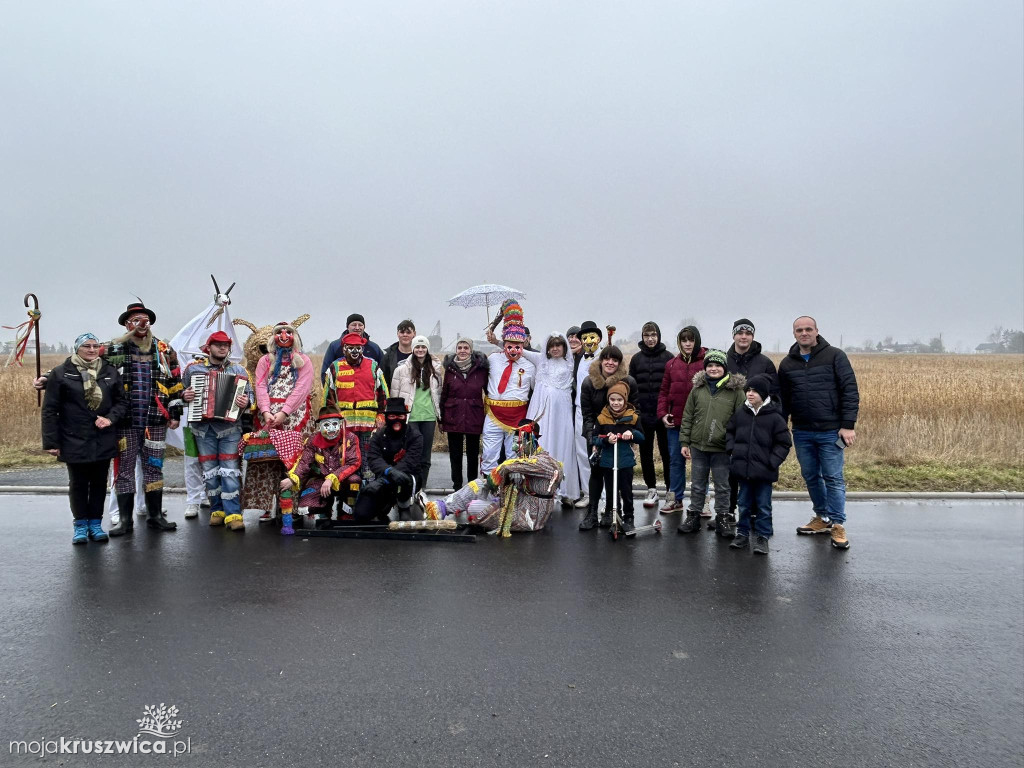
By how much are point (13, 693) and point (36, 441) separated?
11.9m

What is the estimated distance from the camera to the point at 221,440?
680cm

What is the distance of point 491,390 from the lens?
7.89 meters

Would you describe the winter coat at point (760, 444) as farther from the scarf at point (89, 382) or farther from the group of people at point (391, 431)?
the scarf at point (89, 382)

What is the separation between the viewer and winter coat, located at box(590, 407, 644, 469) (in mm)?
6664

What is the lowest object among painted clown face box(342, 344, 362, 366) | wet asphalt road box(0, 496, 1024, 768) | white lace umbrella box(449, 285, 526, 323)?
wet asphalt road box(0, 496, 1024, 768)

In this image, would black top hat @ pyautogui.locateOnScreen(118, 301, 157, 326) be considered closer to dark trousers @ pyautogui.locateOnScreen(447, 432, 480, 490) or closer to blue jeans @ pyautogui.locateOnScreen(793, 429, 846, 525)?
dark trousers @ pyautogui.locateOnScreen(447, 432, 480, 490)

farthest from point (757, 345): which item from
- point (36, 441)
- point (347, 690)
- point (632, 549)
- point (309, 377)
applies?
point (36, 441)

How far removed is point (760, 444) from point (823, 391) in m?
0.93

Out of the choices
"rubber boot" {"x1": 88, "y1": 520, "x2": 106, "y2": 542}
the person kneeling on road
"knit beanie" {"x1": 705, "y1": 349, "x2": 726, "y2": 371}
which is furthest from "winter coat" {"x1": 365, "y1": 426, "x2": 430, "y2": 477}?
"knit beanie" {"x1": 705, "y1": 349, "x2": 726, "y2": 371}

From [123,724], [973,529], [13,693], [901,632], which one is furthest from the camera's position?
[973,529]

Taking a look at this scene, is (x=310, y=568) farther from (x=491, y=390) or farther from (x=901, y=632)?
(x=901, y=632)

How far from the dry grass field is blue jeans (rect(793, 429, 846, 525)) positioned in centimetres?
231

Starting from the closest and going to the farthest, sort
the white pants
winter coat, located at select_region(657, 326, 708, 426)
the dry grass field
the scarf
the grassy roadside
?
the scarf < winter coat, located at select_region(657, 326, 708, 426) < the white pants < the grassy roadside < the dry grass field

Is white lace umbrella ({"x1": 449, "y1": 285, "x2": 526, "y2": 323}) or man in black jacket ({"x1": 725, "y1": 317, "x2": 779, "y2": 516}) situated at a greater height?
white lace umbrella ({"x1": 449, "y1": 285, "x2": 526, "y2": 323})
